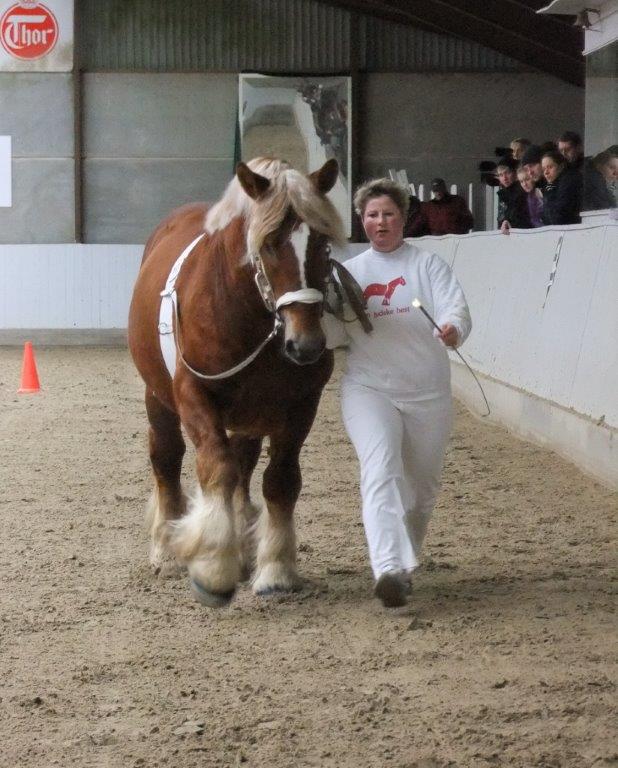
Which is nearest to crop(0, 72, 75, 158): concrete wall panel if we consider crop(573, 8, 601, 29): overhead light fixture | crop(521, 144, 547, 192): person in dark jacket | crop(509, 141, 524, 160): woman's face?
crop(509, 141, 524, 160): woman's face

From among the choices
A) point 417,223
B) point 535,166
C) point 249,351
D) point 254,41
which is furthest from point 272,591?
point 254,41

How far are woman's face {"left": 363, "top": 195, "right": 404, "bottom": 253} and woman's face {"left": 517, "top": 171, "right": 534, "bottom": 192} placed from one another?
21.9 ft

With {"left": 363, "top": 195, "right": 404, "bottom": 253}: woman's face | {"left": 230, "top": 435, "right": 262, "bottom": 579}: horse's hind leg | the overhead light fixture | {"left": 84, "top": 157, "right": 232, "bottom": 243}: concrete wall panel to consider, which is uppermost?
the overhead light fixture

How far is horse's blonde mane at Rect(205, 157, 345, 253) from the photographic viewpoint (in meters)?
4.57

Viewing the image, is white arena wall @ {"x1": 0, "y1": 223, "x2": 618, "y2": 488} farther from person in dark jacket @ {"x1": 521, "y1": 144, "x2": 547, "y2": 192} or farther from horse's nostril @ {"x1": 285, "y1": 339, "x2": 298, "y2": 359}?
horse's nostril @ {"x1": 285, "y1": 339, "x2": 298, "y2": 359}

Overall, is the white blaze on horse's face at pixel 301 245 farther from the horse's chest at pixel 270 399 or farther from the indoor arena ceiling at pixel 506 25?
the indoor arena ceiling at pixel 506 25

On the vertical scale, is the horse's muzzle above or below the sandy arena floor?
above

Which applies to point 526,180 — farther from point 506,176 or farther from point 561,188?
point 506,176

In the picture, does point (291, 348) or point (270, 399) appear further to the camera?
point (270, 399)

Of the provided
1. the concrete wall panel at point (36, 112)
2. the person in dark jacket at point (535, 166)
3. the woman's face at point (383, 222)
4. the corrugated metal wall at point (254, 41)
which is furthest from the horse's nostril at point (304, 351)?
the concrete wall panel at point (36, 112)

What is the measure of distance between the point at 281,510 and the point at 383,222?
4.00 ft

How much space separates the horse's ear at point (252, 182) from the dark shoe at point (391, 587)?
56.3 inches

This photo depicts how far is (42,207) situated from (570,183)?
43.8ft

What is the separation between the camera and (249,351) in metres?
4.88
